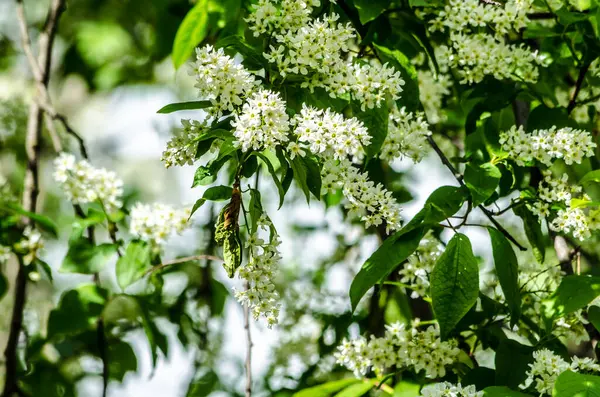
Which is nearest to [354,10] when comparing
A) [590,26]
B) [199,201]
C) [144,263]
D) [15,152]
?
[590,26]

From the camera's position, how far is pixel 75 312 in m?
2.19

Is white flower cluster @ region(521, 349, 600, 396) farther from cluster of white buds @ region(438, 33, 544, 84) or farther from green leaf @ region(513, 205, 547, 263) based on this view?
cluster of white buds @ region(438, 33, 544, 84)

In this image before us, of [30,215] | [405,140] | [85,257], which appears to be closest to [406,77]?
[405,140]

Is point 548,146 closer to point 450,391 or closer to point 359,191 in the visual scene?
point 359,191

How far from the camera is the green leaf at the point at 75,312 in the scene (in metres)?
2.18

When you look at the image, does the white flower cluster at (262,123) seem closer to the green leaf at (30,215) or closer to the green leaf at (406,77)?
the green leaf at (406,77)

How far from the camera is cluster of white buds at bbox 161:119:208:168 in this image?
139 cm

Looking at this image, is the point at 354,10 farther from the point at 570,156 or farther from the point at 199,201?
the point at 199,201

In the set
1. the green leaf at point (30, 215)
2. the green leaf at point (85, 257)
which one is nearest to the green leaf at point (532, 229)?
the green leaf at point (85, 257)

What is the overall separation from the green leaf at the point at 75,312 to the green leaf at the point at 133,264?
0.12 m

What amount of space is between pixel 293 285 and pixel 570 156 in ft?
6.03

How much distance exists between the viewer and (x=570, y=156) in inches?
62.6

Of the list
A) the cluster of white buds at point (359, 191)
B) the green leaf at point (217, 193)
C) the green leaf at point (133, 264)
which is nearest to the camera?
the green leaf at point (217, 193)

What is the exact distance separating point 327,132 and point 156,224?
106 cm
